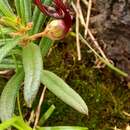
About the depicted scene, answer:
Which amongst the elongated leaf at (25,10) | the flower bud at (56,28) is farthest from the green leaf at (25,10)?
the flower bud at (56,28)

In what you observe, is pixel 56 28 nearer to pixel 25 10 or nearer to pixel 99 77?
pixel 25 10

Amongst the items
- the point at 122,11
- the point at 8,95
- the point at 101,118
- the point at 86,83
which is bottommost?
the point at 101,118

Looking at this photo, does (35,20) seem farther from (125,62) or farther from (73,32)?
(125,62)

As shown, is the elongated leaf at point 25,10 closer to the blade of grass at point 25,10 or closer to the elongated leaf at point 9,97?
the blade of grass at point 25,10

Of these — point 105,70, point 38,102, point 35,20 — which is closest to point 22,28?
point 35,20

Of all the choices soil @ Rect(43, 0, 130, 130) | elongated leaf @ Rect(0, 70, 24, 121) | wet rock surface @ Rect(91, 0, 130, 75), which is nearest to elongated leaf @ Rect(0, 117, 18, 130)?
elongated leaf @ Rect(0, 70, 24, 121)

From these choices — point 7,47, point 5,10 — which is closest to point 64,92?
point 7,47
